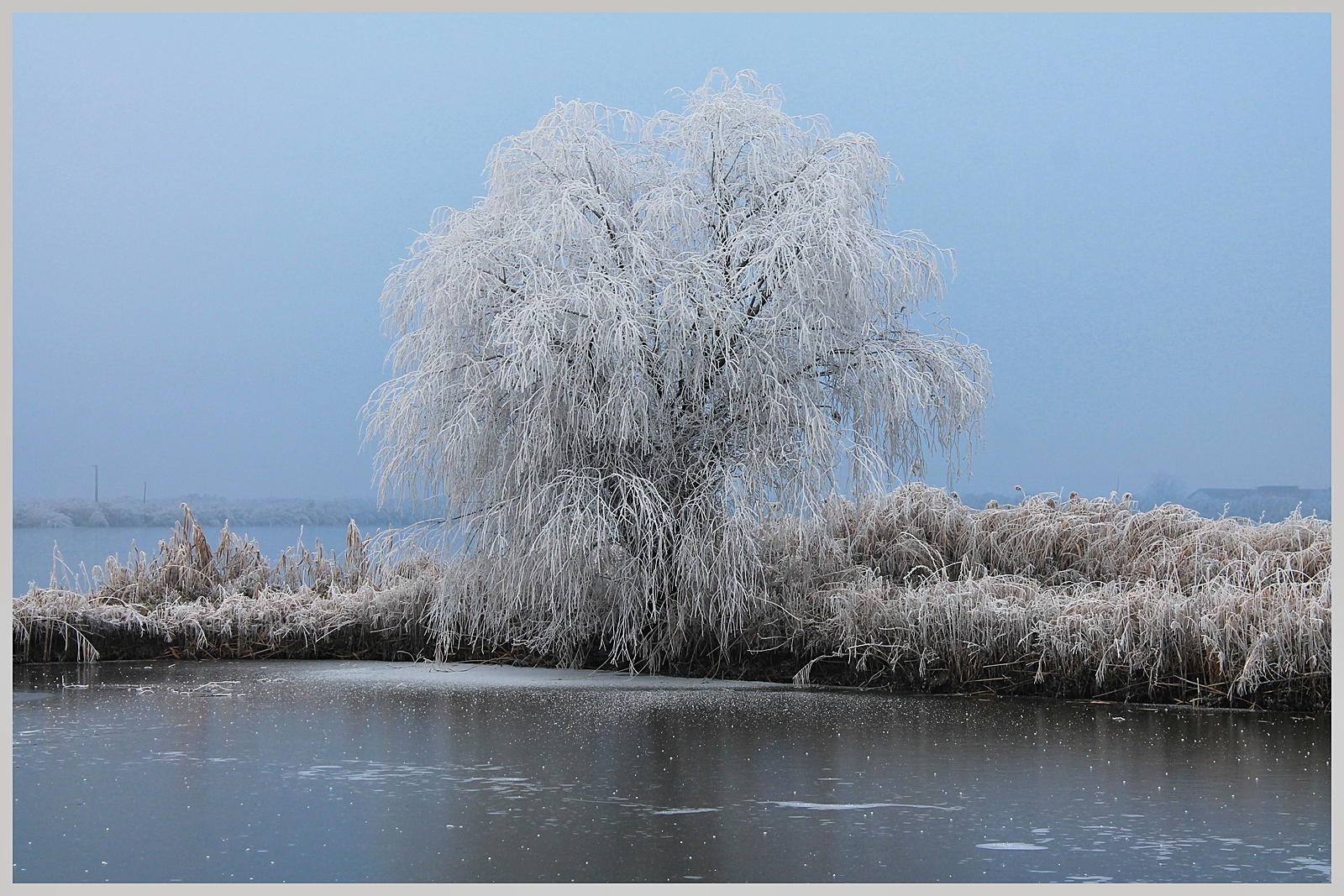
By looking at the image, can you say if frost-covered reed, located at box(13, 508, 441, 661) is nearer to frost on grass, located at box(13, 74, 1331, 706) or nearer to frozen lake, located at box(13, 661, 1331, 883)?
frost on grass, located at box(13, 74, 1331, 706)

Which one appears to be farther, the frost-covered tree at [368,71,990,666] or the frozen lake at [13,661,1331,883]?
the frost-covered tree at [368,71,990,666]

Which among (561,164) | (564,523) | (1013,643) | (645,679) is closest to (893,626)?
(1013,643)

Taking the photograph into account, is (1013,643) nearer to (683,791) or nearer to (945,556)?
(945,556)

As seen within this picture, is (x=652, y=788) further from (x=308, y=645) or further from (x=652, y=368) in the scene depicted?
(x=308, y=645)

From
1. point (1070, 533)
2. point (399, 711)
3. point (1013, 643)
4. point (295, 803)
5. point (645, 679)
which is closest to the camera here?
point (295, 803)

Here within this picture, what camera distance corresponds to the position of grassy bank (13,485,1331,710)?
8.07 m

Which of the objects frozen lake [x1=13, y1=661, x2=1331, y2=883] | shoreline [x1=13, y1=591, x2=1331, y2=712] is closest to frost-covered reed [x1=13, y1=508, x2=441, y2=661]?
shoreline [x1=13, y1=591, x2=1331, y2=712]

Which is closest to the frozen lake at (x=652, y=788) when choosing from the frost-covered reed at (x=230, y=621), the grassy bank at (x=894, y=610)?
the grassy bank at (x=894, y=610)

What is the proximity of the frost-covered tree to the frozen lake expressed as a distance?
3.33 ft

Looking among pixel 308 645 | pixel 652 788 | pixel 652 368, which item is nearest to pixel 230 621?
pixel 308 645

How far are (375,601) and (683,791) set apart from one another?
5.61m

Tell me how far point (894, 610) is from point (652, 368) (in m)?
2.62

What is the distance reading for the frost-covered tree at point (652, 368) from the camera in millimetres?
8938

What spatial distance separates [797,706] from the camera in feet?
26.1
